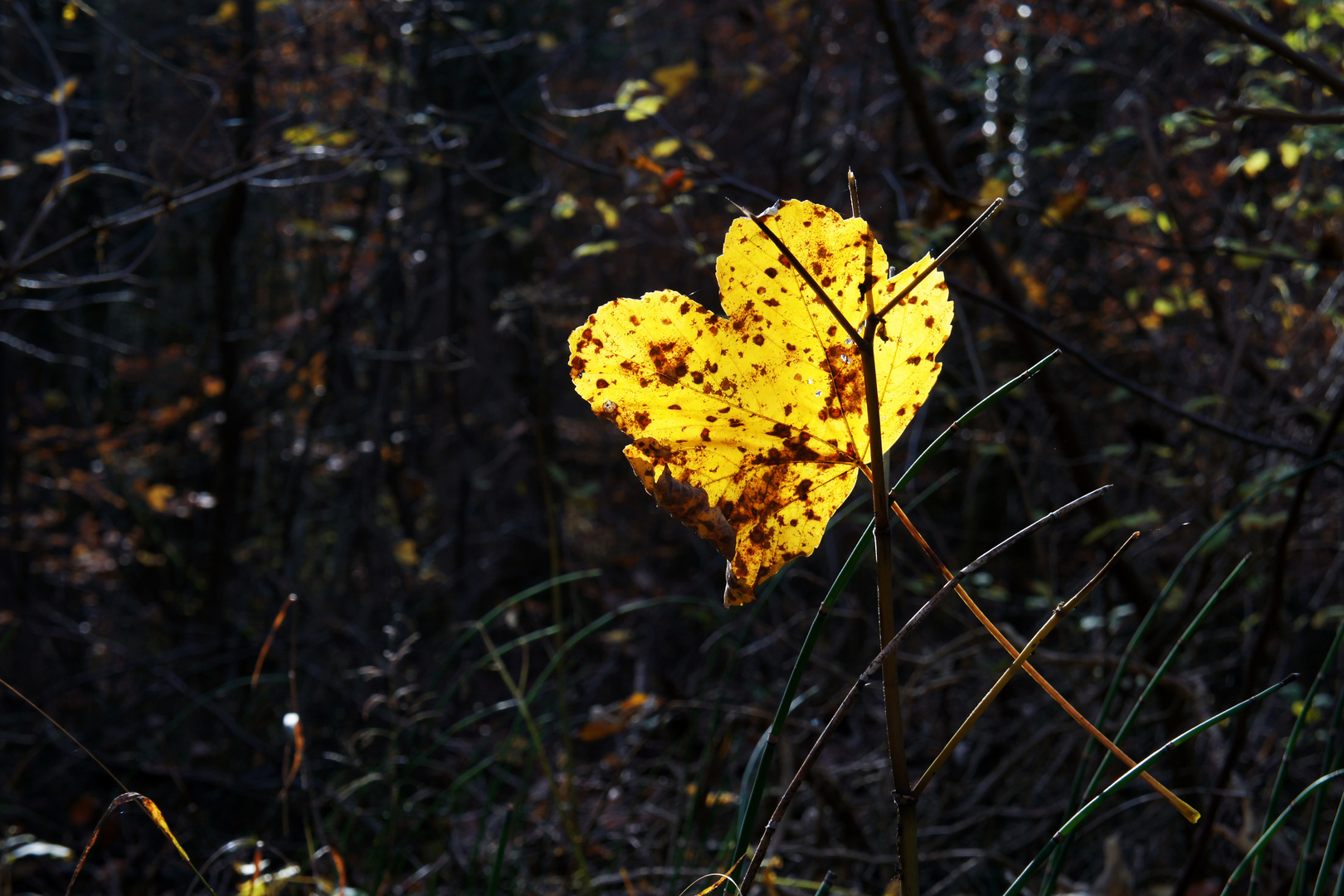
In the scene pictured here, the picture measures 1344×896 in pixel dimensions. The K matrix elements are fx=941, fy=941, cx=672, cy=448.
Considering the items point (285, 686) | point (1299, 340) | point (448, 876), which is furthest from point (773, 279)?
point (285, 686)

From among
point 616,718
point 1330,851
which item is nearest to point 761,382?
point 1330,851

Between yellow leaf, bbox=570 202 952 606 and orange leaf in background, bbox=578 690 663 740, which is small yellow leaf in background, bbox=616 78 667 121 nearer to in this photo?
orange leaf in background, bbox=578 690 663 740

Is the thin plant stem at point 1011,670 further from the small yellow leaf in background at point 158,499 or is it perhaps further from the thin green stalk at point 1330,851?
the small yellow leaf in background at point 158,499

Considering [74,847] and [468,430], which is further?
[468,430]

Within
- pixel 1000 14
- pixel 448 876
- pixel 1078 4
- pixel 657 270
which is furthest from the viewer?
pixel 657 270

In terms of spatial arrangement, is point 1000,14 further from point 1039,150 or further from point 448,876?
point 448,876

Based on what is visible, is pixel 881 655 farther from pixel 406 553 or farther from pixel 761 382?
pixel 406 553
